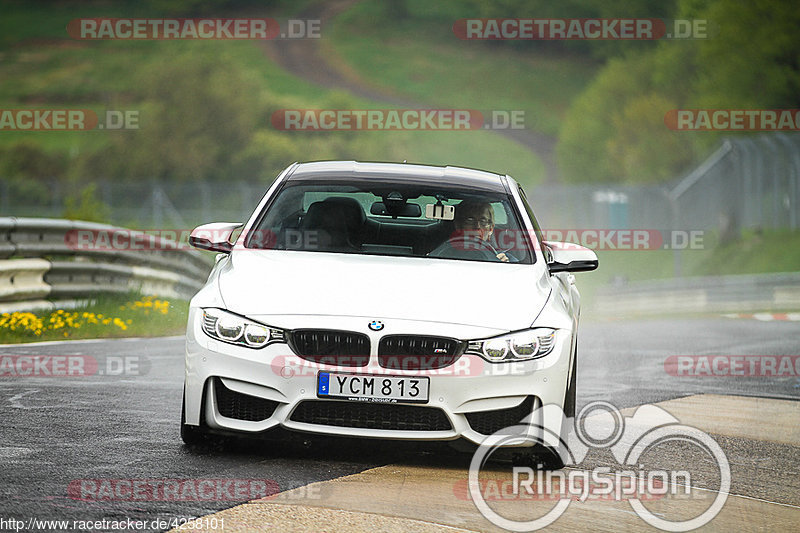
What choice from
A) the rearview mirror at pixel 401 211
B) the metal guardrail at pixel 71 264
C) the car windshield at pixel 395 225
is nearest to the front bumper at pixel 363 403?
the car windshield at pixel 395 225

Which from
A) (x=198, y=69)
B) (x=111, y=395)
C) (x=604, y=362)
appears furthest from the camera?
(x=198, y=69)

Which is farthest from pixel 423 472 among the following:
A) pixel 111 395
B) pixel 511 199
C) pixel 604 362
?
pixel 604 362

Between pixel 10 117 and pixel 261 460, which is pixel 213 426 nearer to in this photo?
pixel 261 460

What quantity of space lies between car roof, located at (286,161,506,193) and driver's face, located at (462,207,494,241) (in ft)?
0.92

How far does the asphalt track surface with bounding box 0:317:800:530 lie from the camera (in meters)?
5.30

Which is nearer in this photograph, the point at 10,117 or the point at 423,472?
the point at 423,472

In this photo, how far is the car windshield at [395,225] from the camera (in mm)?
7359

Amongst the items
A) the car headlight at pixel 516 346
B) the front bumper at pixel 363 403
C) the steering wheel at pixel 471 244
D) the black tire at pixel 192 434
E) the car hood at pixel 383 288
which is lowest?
the black tire at pixel 192 434

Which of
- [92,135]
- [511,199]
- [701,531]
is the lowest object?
[701,531]

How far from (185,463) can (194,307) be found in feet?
2.67

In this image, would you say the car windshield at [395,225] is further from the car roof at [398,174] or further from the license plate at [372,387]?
the license plate at [372,387]

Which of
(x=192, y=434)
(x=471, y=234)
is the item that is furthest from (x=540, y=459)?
(x=192, y=434)

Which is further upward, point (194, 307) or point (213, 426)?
point (194, 307)

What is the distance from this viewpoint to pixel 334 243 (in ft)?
24.1
